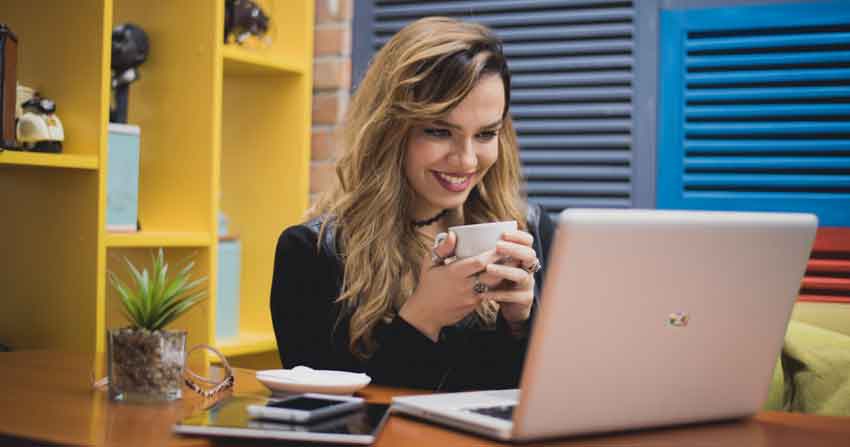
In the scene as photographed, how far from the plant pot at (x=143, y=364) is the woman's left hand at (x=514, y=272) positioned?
45cm

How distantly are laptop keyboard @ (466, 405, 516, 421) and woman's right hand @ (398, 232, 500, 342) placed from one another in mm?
284

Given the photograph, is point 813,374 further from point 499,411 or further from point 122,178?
point 122,178

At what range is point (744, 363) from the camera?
1181mm

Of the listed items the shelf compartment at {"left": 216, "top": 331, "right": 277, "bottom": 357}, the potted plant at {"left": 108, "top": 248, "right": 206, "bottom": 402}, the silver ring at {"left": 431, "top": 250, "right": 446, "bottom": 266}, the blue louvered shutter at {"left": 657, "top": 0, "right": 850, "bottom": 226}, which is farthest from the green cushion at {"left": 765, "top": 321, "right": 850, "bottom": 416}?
the shelf compartment at {"left": 216, "top": 331, "right": 277, "bottom": 357}

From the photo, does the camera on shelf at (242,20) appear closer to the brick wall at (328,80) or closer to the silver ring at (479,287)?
the brick wall at (328,80)

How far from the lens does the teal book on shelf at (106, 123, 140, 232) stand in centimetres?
222

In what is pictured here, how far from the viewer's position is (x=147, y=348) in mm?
1266

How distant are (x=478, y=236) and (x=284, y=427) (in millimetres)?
447

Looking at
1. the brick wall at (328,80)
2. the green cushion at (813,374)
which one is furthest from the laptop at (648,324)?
the brick wall at (328,80)

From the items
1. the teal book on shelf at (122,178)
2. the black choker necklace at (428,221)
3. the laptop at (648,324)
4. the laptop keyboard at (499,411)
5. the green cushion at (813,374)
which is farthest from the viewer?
the teal book on shelf at (122,178)

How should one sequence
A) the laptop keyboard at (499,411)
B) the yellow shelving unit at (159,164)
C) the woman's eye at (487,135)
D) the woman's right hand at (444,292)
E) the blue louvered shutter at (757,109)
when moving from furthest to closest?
the blue louvered shutter at (757,109), the yellow shelving unit at (159,164), the woman's eye at (487,135), the woman's right hand at (444,292), the laptop keyboard at (499,411)

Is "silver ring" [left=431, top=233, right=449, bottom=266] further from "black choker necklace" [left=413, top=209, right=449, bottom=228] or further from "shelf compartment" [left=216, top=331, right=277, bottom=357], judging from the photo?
"shelf compartment" [left=216, top=331, right=277, bottom=357]

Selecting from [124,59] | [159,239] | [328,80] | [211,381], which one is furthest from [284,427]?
[328,80]

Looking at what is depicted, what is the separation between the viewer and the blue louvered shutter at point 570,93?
2598 mm
